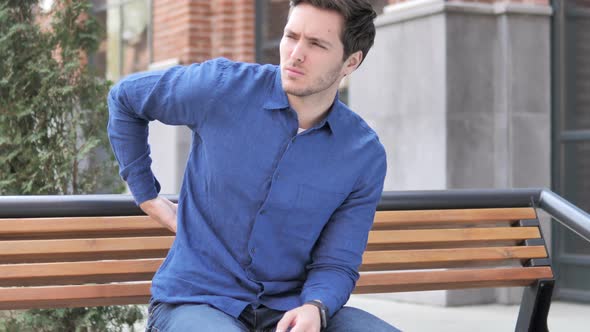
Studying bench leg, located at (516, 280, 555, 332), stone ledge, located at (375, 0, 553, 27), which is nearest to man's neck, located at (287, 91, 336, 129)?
bench leg, located at (516, 280, 555, 332)

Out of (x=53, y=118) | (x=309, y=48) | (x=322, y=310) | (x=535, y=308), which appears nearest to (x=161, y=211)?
(x=322, y=310)

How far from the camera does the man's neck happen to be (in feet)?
10.9

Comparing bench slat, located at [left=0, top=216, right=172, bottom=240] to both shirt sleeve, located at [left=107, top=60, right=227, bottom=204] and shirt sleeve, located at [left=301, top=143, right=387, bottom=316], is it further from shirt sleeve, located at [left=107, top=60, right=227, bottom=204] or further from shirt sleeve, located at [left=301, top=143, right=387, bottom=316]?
shirt sleeve, located at [left=301, top=143, right=387, bottom=316]

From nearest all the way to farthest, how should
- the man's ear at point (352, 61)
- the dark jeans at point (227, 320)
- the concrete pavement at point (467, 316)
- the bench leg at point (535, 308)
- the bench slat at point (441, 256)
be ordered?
the dark jeans at point (227, 320)
the man's ear at point (352, 61)
the bench slat at point (441, 256)
the bench leg at point (535, 308)
the concrete pavement at point (467, 316)

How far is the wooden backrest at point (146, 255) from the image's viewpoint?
3824 millimetres

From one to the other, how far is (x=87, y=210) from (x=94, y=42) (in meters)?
1.96

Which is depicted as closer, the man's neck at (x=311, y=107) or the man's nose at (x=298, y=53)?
the man's nose at (x=298, y=53)

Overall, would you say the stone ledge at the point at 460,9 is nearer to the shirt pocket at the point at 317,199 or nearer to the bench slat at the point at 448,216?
the bench slat at the point at 448,216

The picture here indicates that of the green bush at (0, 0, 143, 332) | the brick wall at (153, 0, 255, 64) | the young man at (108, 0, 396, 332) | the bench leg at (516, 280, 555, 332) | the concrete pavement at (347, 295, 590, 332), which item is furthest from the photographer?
the brick wall at (153, 0, 255, 64)

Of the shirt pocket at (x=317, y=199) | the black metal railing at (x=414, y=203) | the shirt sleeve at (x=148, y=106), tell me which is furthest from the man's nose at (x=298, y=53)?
the black metal railing at (x=414, y=203)

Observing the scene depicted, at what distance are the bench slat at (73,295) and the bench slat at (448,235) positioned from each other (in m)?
0.96

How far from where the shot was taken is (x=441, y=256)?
Answer: 14.6ft

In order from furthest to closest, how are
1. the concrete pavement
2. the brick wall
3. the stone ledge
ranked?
1. the brick wall
2. the stone ledge
3. the concrete pavement

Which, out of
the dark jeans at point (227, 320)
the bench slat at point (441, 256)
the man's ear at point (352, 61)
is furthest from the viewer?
the bench slat at point (441, 256)
